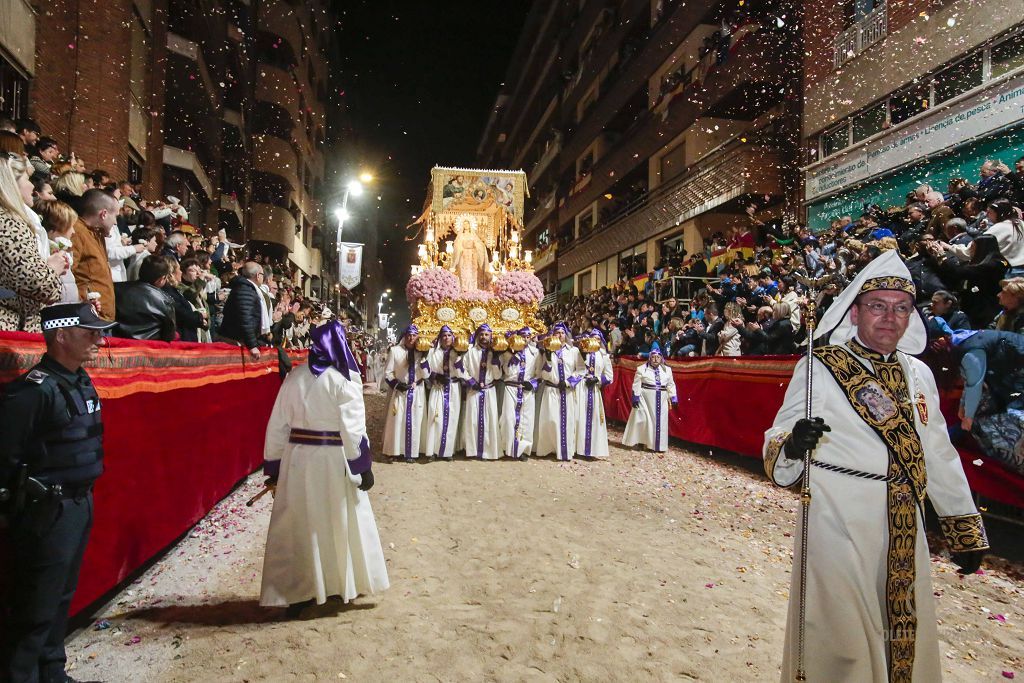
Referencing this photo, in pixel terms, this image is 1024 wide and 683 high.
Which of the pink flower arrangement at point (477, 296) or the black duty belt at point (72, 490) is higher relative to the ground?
the pink flower arrangement at point (477, 296)

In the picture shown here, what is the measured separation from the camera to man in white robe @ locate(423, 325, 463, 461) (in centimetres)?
939

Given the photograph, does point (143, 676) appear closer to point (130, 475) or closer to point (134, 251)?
point (130, 475)

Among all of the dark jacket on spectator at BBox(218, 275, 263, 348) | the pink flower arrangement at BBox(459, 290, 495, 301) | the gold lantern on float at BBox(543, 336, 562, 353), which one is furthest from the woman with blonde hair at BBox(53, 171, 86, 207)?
the gold lantern on float at BBox(543, 336, 562, 353)

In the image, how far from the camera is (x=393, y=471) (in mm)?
8320

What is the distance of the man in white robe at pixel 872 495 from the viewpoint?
7.78 ft

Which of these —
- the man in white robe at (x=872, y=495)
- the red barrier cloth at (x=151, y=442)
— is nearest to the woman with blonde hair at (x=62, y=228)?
the red barrier cloth at (x=151, y=442)

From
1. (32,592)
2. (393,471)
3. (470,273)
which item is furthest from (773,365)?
(32,592)

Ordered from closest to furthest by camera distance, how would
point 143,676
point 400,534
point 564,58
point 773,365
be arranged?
1. point 143,676
2. point 400,534
3. point 773,365
4. point 564,58

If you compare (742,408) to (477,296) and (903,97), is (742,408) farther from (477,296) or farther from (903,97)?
(903,97)

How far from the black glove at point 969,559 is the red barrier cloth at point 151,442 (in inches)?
168

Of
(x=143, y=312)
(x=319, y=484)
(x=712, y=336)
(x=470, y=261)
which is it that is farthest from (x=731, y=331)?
(x=143, y=312)

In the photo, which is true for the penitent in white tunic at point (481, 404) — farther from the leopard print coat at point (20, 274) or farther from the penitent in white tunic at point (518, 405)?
the leopard print coat at point (20, 274)

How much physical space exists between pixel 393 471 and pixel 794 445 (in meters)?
6.70

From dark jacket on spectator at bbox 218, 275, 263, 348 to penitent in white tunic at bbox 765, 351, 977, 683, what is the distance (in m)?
6.28
